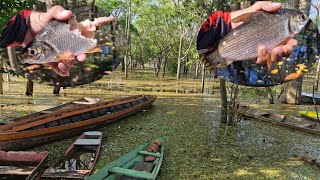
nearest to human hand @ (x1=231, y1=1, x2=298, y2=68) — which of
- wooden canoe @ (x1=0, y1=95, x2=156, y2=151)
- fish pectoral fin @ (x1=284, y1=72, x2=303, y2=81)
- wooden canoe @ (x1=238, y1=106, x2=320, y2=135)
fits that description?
fish pectoral fin @ (x1=284, y1=72, x2=303, y2=81)

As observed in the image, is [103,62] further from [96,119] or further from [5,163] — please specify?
[96,119]

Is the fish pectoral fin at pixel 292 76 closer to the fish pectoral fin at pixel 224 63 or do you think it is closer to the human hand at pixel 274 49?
the human hand at pixel 274 49

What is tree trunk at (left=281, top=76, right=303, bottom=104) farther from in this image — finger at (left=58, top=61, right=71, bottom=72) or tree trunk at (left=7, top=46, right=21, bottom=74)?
tree trunk at (left=7, top=46, right=21, bottom=74)

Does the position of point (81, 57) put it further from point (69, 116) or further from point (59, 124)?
point (69, 116)

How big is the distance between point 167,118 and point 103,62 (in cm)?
845

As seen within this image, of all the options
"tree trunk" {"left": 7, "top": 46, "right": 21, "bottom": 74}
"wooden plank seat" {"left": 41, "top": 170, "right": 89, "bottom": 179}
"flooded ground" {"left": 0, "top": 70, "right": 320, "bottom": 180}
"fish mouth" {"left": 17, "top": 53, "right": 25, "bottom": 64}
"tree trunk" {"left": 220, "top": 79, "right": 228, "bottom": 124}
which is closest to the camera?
"fish mouth" {"left": 17, "top": 53, "right": 25, "bottom": 64}

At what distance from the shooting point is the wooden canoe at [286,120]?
9.08 m

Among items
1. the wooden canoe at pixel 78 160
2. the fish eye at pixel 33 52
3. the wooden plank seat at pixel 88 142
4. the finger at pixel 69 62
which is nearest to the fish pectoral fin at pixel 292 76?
the finger at pixel 69 62

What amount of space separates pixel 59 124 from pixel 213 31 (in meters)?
6.22

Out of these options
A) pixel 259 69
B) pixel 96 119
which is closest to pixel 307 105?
pixel 96 119

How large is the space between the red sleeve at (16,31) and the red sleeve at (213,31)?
1.58 meters

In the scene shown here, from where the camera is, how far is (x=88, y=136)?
735cm

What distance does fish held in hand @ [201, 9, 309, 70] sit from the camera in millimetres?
2441

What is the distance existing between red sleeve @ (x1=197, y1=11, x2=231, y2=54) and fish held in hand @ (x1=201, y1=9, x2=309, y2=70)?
0.07 meters
